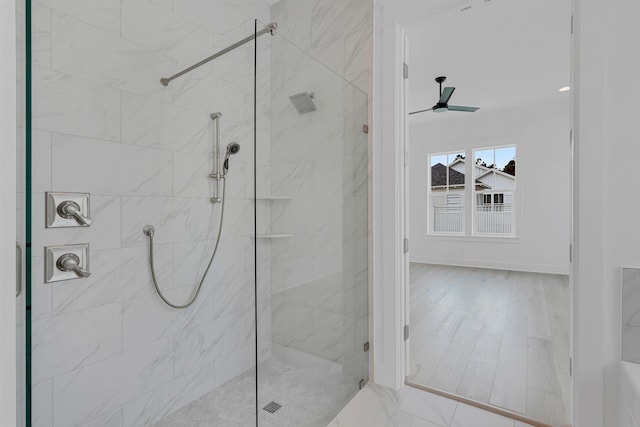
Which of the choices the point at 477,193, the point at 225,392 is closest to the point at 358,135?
the point at 225,392

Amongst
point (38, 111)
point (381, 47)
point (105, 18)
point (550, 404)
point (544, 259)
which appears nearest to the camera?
point (38, 111)

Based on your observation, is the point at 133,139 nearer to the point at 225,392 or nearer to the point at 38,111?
the point at 38,111

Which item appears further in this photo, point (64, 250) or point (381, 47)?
point (381, 47)

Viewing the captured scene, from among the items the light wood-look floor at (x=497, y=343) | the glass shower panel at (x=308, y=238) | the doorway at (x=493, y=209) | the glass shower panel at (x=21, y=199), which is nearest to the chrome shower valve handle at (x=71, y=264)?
the glass shower panel at (x=21, y=199)

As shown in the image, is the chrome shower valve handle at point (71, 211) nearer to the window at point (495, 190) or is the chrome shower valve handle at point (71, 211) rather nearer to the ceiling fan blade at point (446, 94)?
the ceiling fan blade at point (446, 94)

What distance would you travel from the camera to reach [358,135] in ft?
6.07

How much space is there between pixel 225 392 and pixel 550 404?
1877 mm

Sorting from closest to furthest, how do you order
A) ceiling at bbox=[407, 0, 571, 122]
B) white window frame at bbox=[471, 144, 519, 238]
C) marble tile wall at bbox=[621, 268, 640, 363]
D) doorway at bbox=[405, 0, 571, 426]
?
1. marble tile wall at bbox=[621, 268, 640, 363]
2. doorway at bbox=[405, 0, 571, 426]
3. ceiling at bbox=[407, 0, 571, 122]
4. white window frame at bbox=[471, 144, 519, 238]

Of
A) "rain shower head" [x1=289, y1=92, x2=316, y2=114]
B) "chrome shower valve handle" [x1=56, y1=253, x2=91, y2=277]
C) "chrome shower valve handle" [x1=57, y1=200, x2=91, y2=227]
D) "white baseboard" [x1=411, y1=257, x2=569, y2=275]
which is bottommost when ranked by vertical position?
"white baseboard" [x1=411, y1=257, x2=569, y2=275]

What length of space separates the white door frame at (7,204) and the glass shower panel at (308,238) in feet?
2.53

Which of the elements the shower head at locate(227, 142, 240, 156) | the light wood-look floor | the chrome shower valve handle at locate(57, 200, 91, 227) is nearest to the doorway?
the light wood-look floor

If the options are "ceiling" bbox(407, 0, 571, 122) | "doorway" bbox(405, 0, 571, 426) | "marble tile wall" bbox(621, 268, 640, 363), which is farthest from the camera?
"ceiling" bbox(407, 0, 571, 122)

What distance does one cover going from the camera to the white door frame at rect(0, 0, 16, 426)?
0.45 metres

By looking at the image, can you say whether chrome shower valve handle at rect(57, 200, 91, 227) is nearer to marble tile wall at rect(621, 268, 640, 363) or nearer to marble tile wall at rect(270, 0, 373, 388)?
marble tile wall at rect(270, 0, 373, 388)
